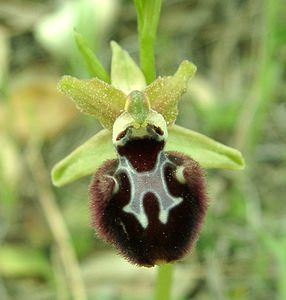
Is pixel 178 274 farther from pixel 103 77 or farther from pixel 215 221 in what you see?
pixel 103 77

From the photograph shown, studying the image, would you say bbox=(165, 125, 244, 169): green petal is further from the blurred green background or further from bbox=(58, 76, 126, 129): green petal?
the blurred green background

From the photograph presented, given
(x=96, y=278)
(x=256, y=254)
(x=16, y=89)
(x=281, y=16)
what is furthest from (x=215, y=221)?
(x=16, y=89)

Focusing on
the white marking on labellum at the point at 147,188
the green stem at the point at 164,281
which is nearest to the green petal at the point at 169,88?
the white marking on labellum at the point at 147,188

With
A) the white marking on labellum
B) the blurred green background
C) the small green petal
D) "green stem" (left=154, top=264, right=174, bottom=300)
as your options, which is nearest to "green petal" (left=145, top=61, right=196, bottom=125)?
the small green petal

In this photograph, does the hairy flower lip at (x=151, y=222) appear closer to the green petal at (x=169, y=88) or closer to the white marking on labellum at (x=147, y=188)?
the white marking on labellum at (x=147, y=188)

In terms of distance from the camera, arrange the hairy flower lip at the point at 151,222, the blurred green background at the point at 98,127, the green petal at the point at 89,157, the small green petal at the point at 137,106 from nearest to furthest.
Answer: the hairy flower lip at the point at 151,222, the small green petal at the point at 137,106, the green petal at the point at 89,157, the blurred green background at the point at 98,127

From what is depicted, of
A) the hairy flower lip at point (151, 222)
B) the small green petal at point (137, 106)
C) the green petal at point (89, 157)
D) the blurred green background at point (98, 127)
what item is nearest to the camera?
the hairy flower lip at point (151, 222)
